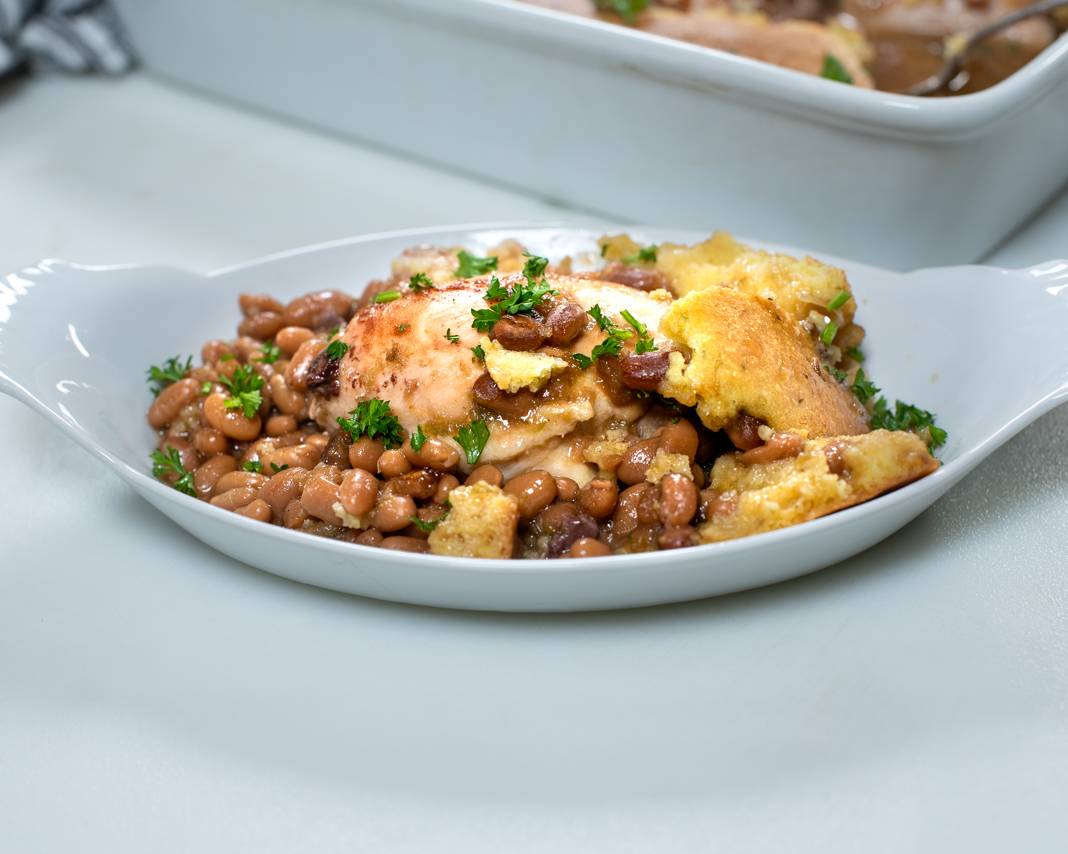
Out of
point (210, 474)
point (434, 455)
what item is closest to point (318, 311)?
point (210, 474)

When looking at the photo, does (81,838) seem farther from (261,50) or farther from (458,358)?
(261,50)

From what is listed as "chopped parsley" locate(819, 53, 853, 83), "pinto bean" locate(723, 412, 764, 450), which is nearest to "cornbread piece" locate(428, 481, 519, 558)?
"pinto bean" locate(723, 412, 764, 450)

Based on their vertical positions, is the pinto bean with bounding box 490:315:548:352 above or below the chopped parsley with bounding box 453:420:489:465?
above

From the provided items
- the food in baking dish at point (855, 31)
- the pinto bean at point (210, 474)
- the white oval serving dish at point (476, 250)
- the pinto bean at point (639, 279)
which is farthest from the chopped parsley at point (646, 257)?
the food in baking dish at point (855, 31)

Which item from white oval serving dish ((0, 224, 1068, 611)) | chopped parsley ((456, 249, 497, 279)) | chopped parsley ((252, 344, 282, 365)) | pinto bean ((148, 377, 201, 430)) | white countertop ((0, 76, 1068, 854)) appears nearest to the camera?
white countertop ((0, 76, 1068, 854))

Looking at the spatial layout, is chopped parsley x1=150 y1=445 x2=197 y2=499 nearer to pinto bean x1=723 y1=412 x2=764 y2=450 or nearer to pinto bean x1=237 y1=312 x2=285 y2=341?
pinto bean x1=237 y1=312 x2=285 y2=341

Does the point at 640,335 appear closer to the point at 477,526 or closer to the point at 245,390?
the point at 477,526
